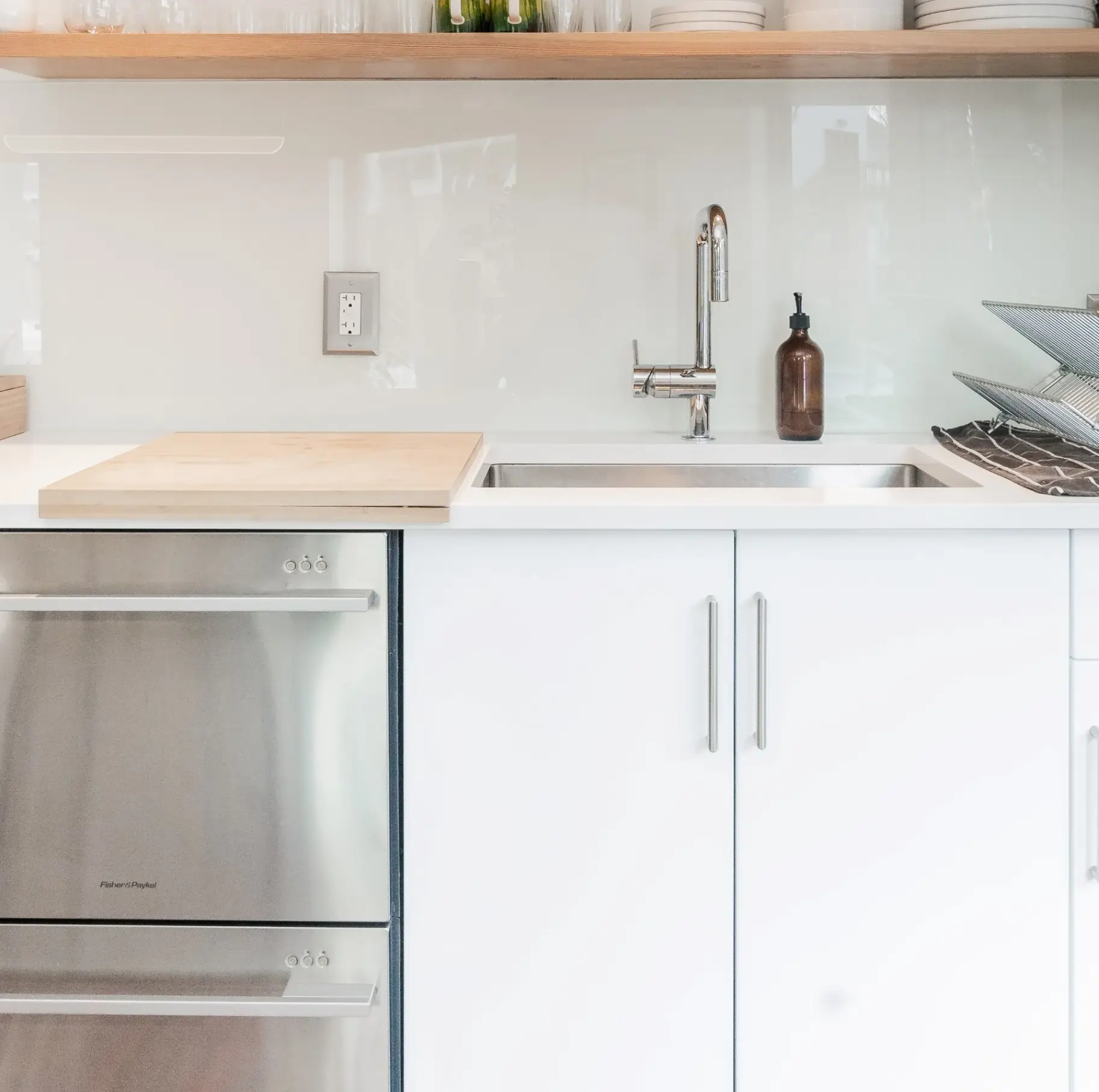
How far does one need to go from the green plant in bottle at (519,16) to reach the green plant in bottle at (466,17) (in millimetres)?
13

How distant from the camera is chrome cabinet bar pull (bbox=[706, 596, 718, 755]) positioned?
4.18ft

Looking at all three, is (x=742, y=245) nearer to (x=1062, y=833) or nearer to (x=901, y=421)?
(x=901, y=421)

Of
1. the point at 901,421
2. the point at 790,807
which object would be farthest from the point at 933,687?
the point at 901,421

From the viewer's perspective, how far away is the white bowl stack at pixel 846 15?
5.26 feet

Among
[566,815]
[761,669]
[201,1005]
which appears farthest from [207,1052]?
[761,669]

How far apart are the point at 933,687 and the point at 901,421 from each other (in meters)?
0.68

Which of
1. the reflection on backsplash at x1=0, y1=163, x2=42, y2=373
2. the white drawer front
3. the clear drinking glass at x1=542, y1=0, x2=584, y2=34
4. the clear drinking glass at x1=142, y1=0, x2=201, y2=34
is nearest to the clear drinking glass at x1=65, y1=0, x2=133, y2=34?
the clear drinking glass at x1=142, y1=0, x2=201, y2=34

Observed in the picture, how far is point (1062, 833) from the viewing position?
51.4 inches

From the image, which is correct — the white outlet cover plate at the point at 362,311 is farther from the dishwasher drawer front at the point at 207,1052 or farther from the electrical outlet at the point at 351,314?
the dishwasher drawer front at the point at 207,1052

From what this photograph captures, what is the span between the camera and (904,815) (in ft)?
4.29

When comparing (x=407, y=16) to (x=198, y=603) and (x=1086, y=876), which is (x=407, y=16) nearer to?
(x=198, y=603)

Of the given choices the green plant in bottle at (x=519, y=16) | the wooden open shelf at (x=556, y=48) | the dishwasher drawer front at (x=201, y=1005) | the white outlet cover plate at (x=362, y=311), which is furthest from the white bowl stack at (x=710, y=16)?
the dishwasher drawer front at (x=201, y=1005)

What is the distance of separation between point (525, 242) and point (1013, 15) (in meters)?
0.74

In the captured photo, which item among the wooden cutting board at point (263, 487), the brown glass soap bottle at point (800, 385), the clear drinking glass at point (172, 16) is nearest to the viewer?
the wooden cutting board at point (263, 487)
